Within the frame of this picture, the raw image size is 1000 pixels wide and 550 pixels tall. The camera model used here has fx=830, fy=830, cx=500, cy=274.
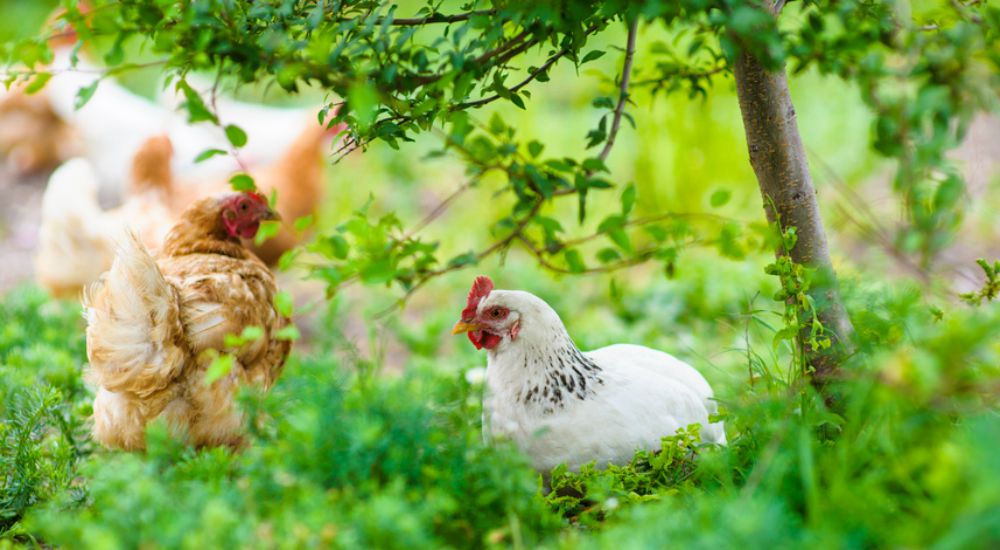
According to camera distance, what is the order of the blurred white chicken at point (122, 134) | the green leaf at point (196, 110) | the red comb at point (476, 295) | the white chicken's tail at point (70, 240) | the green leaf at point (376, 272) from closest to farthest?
the green leaf at point (196, 110), the green leaf at point (376, 272), the red comb at point (476, 295), the white chicken's tail at point (70, 240), the blurred white chicken at point (122, 134)

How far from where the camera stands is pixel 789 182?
2223 millimetres

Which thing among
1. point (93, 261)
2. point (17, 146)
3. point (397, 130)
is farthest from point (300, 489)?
point (17, 146)

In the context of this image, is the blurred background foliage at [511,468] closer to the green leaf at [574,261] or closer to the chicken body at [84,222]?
the green leaf at [574,261]

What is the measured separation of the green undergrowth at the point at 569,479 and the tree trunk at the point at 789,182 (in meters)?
0.11

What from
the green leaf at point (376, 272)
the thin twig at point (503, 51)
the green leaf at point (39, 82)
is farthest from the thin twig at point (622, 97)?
the green leaf at point (39, 82)

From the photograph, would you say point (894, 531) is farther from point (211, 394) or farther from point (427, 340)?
point (427, 340)

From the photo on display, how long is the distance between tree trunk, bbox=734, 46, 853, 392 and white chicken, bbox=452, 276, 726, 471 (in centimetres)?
39

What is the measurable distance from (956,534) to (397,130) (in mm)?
1350

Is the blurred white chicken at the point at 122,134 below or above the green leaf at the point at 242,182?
below

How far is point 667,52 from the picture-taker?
2.47 m

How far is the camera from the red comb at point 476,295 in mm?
2441

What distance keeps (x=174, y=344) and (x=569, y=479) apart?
4.27ft

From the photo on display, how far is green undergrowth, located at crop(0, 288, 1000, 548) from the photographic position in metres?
1.34

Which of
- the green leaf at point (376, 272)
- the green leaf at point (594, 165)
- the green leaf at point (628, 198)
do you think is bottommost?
the green leaf at point (376, 272)
